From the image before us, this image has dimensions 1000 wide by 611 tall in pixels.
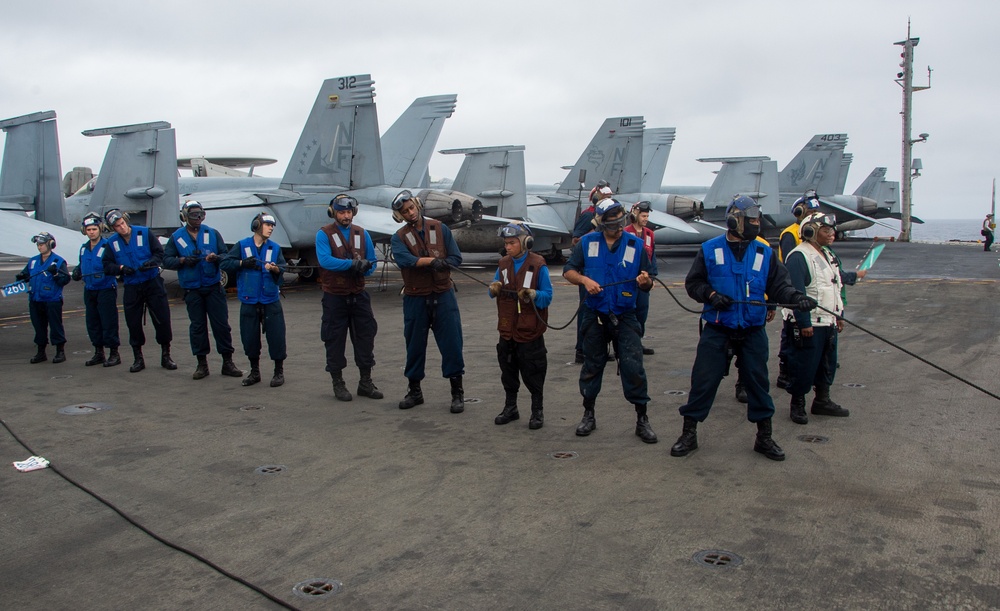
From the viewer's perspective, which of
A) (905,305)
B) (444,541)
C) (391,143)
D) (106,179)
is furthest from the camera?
(391,143)

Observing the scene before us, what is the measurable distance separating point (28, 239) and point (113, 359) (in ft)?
7.40

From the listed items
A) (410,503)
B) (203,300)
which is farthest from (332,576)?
(203,300)

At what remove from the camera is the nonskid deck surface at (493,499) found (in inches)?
135

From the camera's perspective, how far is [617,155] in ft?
83.4

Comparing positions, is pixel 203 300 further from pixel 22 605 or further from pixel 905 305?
pixel 905 305

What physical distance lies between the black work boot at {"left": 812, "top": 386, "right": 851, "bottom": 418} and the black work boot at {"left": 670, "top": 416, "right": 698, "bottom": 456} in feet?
5.21

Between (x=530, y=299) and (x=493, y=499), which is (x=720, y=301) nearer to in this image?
(x=530, y=299)

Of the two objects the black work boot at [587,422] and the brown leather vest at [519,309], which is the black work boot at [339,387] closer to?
the brown leather vest at [519,309]

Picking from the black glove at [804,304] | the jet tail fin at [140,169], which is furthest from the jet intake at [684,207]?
the black glove at [804,304]

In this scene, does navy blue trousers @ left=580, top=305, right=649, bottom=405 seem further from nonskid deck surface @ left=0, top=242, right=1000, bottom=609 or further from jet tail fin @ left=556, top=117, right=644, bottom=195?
jet tail fin @ left=556, top=117, right=644, bottom=195

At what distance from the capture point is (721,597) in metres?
3.28

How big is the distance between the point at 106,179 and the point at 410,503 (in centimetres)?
1410

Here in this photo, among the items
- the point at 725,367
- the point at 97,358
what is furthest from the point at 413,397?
the point at 97,358

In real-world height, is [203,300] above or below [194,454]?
above
